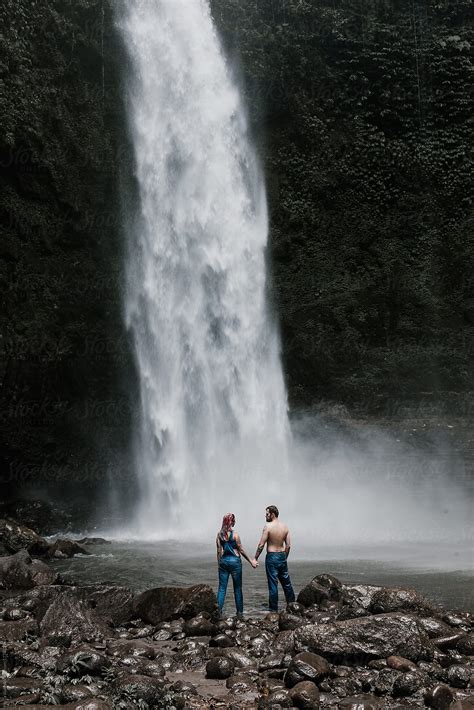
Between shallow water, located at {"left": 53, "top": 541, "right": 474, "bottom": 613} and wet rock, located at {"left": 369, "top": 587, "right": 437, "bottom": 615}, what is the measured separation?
85 cm

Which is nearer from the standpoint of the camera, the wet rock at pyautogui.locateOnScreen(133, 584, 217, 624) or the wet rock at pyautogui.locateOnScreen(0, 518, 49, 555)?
the wet rock at pyautogui.locateOnScreen(133, 584, 217, 624)

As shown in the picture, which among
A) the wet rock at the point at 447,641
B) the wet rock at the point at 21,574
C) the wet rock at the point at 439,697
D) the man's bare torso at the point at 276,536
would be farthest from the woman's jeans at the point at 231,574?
the wet rock at the point at 21,574

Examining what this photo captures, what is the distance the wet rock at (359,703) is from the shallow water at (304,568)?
3213 millimetres

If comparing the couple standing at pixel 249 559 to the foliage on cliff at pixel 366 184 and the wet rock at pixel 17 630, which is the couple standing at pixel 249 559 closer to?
the wet rock at pixel 17 630

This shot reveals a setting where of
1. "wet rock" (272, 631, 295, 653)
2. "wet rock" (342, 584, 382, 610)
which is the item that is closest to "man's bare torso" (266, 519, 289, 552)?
"wet rock" (342, 584, 382, 610)

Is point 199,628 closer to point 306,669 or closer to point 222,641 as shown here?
point 222,641

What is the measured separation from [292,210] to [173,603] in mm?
18147

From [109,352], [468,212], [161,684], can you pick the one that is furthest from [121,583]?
[468,212]

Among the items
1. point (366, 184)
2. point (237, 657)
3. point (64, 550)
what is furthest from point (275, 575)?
point (366, 184)

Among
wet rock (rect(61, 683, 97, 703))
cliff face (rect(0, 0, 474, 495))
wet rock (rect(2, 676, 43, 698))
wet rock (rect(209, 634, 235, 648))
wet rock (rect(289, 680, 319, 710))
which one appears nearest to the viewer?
wet rock (rect(289, 680, 319, 710))

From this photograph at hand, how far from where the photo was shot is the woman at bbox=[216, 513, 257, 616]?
26.8ft

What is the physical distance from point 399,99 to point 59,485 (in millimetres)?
18137

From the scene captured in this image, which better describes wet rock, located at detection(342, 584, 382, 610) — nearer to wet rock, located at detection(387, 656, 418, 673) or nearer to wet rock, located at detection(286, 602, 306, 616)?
wet rock, located at detection(286, 602, 306, 616)

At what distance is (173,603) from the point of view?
814cm
